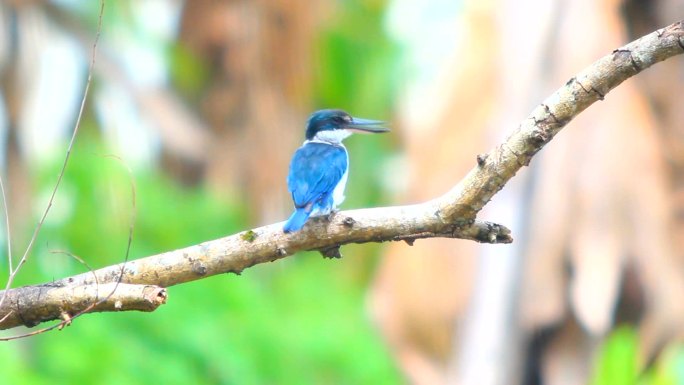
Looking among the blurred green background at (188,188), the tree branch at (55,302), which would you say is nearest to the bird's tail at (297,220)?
the tree branch at (55,302)

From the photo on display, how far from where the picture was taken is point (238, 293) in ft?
46.4

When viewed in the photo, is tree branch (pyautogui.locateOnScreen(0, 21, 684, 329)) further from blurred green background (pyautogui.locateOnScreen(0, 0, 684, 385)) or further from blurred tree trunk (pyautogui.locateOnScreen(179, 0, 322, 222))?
blurred tree trunk (pyautogui.locateOnScreen(179, 0, 322, 222))

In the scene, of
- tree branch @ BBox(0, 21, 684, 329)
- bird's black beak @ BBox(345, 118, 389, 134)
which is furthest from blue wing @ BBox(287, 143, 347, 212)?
Answer: tree branch @ BBox(0, 21, 684, 329)

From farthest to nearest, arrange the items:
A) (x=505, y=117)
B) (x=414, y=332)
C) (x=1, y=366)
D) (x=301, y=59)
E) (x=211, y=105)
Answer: (x=211, y=105) < (x=301, y=59) < (x=414, y=332) < (x=505, y=117) < (x=1, y=366)

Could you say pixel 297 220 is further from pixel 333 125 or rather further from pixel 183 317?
pixel 183 317

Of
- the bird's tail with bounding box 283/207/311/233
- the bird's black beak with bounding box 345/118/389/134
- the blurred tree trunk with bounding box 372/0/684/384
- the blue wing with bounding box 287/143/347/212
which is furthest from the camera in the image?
the blurred tree trunk with bounding box 372/0/684/384

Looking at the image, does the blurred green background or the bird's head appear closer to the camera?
the bird's head

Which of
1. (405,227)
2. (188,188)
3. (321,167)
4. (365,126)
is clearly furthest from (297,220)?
(188,188)

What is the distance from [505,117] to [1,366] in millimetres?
5084

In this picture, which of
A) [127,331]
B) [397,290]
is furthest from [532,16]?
[127,331]

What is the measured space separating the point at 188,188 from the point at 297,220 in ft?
43.2

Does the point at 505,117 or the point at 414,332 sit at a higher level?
the point at 505,117

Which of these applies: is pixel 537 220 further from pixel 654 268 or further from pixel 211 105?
pixel 211 105

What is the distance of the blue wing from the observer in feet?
17.4
